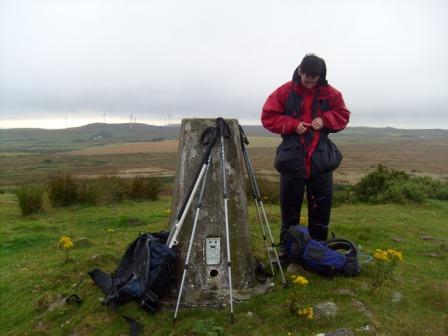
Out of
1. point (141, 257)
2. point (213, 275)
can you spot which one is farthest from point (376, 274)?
point (141, 257)

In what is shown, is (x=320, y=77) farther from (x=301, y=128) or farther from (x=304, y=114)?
(x=301, y=128)

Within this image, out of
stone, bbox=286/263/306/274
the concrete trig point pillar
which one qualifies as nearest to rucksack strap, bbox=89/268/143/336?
the concrete trig point pillar

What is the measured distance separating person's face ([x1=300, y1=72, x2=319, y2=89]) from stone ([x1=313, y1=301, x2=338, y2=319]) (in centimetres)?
281

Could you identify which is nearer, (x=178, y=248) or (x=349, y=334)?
(x=349, y=334)

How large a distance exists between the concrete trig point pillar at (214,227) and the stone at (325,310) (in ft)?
3.03

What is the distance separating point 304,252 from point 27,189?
9425mm

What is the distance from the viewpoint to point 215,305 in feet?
18.3

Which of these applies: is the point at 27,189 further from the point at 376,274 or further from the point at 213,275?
the point at 376,274

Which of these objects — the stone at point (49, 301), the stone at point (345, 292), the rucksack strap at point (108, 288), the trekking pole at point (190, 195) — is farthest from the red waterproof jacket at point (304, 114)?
the stone at point (49, 301)

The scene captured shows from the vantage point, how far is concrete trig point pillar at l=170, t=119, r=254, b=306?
5.69 meters

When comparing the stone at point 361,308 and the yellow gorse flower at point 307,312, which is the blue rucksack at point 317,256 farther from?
the yellow gorse flower at point 307,312

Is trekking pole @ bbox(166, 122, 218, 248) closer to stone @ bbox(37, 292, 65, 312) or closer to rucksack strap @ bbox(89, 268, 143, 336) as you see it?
rucksack strap @ bbox(89, 268, 143, 336)

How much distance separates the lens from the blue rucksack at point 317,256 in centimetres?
Result: 609

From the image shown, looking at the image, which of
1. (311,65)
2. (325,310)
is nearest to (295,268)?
(325,310)
